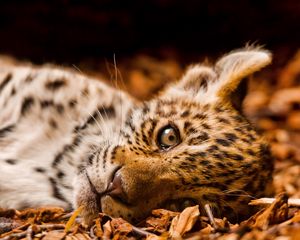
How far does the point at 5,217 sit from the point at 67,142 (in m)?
0.83

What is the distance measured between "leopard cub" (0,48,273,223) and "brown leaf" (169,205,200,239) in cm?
14

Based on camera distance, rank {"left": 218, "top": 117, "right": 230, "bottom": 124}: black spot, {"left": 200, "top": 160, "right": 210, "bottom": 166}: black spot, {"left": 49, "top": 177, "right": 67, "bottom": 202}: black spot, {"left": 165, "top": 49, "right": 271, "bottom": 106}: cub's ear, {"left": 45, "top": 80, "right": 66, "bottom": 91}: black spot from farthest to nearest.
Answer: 1. {"left": 45, "top": 80, "right": 66, "bottom": 91}: black spot
2. {"left": 165, "top": 49, "right": 271, "bottom": 106}: cub's ear
3. {"left": 49, "top": 177, "right": 67, "bottom": 202}: black spot
4. {"left": 218, "top": 117, "right": 230, "bottom": 124}: black spot
5. {"left": 200, "top": 160, "right": 210, "bottom": 166}: black spot

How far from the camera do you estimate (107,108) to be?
14.8 ft

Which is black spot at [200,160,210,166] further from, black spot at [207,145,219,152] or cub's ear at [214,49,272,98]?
cub's ear at [214,49,272,98]

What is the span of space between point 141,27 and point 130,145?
4.12 m

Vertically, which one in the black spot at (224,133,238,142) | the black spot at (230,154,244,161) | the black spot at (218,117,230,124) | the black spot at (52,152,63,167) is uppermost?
the black spot at (52,152,63,167)

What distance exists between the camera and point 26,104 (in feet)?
14.6

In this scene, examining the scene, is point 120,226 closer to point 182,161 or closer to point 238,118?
point 182,161

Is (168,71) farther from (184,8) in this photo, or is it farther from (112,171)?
(112,171)

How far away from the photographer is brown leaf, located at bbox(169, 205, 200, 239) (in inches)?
124

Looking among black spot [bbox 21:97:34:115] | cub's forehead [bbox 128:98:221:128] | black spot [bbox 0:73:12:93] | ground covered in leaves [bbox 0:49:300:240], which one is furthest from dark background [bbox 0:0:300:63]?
cub's forehead [bbox 128:98:221:128]

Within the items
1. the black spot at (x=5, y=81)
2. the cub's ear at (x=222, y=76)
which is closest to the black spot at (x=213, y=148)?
the cub's ear at (x=222, y=76)

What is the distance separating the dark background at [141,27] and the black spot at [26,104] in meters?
2.73

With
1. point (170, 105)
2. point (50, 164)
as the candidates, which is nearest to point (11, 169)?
point (50, 164)
